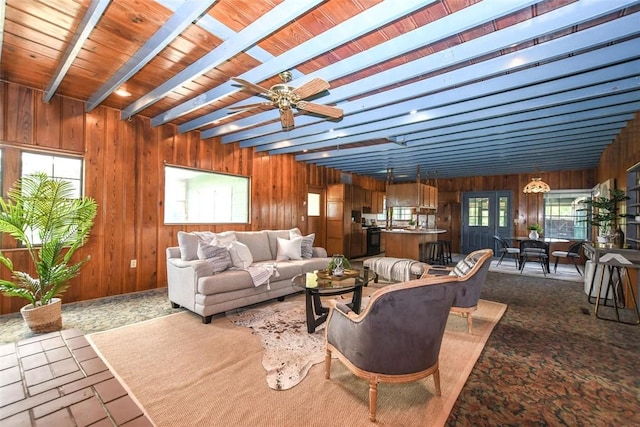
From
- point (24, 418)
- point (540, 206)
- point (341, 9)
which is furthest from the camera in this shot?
point (540, 206)

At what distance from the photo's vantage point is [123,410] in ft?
5.85

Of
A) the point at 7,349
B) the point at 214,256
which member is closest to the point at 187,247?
the point at 214,256

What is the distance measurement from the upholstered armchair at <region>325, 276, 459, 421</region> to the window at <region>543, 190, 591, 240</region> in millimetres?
8546

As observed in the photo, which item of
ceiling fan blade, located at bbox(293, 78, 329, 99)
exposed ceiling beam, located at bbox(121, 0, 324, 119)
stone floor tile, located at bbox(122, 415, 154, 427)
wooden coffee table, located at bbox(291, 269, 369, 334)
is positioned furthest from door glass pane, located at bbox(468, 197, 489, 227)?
stone floor tile, located at bbox(122, 415, 154, 427)

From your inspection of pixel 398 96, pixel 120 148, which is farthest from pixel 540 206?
pixel 120 148

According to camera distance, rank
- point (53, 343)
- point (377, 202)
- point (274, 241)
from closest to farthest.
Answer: point (53, 343) < point (274, 241) < point (377, 202)

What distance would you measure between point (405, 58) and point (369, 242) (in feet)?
22.2

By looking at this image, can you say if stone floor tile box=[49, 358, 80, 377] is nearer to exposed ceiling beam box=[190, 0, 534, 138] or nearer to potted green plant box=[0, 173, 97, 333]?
potted green plant box=[0, 173, 97, 333]

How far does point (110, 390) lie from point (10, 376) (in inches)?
33.3

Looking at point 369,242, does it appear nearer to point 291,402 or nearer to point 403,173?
point 403,173

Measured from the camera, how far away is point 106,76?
3.15m

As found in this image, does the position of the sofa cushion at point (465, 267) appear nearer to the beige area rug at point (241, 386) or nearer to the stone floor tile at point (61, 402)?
the beige area rug at point (241, 386)

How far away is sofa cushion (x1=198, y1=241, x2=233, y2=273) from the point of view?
3.46 metres

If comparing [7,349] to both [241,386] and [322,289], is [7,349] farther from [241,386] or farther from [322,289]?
[322,289]
